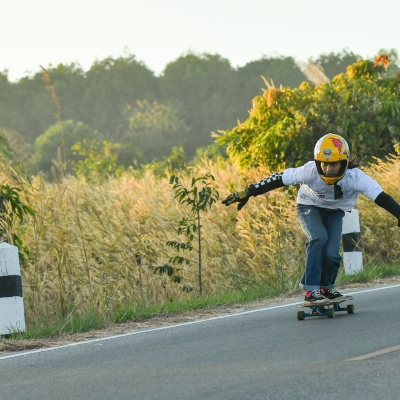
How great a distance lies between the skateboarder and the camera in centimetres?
861

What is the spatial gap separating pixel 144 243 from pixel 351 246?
135 inches

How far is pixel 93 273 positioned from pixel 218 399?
8.83 metres

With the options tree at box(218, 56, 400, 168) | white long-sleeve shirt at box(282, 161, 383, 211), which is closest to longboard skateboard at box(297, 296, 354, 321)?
white long-sleeve shirt at box(282, 161, 383, 211)

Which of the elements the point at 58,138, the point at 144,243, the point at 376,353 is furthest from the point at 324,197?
the point at 58,138

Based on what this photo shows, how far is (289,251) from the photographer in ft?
50.2

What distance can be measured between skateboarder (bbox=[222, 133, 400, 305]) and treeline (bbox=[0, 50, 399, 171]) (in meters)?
80.1

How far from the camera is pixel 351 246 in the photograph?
13.1 meters

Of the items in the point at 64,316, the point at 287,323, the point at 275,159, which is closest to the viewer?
the point at 287,323

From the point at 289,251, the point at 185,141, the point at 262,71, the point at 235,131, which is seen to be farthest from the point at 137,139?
the point at 289,251

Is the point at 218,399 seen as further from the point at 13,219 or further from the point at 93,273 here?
the point at 93,273

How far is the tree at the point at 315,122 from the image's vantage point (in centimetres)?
1980

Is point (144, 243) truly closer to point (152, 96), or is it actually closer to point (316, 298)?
point (316, 298)

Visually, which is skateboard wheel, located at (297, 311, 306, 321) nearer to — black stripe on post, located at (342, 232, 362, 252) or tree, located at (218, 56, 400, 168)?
black stripe on post, located at (342, 232, 362, 252)

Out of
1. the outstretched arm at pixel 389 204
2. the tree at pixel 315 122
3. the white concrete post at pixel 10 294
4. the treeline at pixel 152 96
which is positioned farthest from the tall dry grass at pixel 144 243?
the treeline at pixel 152 96
